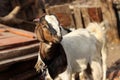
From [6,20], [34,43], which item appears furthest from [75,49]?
[6,20]

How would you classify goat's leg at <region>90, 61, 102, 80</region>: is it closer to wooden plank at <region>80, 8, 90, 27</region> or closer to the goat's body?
the goat's body

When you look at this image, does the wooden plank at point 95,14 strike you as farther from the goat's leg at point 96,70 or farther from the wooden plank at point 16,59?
the wooden plank at point 16,59

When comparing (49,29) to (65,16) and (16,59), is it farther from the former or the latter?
(65,16)

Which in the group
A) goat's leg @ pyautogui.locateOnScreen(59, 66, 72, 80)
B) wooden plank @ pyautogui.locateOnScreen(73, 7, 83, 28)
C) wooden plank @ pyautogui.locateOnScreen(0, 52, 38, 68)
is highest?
wooden plank @ pyautogui.locateOnScreen(0, 52, 38, 68)

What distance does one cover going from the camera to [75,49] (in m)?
5.26

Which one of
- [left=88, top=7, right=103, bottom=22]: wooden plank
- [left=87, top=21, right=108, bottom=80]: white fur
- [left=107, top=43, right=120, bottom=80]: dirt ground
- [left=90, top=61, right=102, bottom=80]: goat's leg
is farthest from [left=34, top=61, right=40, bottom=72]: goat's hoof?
[left=88, top=7, right=103, bottom=22]: wooden plank

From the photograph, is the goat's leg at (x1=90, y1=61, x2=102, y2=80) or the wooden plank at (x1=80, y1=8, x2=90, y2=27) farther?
the wooden plank at (x1=80, y1=8, x2=90, y2=27)

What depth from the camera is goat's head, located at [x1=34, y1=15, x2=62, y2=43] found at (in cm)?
422

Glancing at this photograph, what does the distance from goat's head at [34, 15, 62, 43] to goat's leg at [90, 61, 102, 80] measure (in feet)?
5.33

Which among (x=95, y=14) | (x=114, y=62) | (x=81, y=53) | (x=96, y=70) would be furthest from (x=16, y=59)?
(x=95, y=14)

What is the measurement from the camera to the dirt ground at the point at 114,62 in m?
6.81

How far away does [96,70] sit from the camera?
5.80 m

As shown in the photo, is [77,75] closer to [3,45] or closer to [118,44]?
[3,45]

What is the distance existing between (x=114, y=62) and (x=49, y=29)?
13.9 ft
